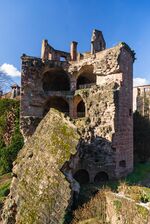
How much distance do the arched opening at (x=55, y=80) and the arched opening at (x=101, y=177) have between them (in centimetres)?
1028

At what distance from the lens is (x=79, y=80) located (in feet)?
83.7

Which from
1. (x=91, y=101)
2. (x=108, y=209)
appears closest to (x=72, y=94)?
(x=91, y=101)

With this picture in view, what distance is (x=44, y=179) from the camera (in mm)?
12055

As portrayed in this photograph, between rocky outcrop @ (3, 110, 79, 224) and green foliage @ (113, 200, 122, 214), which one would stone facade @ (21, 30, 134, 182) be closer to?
rocky outcrop @ (3, 110, 79, 224)

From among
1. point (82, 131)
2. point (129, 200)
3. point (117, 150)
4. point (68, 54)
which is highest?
point (68, 54)

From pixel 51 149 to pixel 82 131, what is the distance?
5675mm

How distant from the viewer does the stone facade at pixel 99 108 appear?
17953mm

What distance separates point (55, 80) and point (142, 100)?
1083 centimetres

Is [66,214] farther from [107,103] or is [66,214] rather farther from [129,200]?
[107,103]

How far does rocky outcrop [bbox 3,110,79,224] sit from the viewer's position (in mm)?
11180

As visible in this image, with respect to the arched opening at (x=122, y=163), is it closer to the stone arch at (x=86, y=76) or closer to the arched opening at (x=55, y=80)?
the stone arch at (x=86, y=76)

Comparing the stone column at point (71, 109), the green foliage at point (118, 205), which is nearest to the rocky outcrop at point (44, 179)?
the green foliage at point (118, 205)

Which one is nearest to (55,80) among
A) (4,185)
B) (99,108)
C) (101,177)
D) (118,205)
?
(99,108)

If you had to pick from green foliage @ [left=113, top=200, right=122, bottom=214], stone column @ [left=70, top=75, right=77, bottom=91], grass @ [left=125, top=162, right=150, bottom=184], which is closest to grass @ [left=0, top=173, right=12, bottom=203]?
green foliage @ [left=113, top=200, right=122, bottom=214]
